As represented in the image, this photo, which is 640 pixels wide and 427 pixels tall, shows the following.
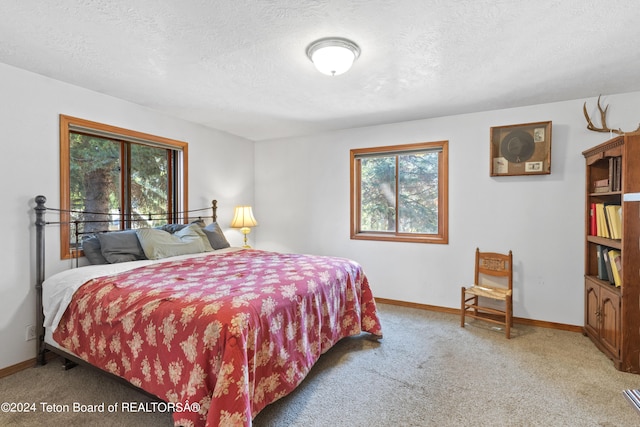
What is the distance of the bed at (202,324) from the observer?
1484 mm

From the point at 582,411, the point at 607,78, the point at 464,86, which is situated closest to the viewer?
the point at 582,411

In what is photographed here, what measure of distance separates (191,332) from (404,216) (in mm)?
3053

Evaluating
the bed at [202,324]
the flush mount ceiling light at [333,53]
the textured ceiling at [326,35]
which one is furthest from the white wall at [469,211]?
the flush mount ceiling light at [333,53]

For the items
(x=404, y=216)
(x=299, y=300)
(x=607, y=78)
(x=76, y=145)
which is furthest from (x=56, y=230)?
(x=607, y=78)

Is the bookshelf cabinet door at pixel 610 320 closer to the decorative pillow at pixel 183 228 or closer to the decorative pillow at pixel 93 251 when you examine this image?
the decorative pillow at pixel 183 228

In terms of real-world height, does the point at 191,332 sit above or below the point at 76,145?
below

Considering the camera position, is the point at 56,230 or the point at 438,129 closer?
the point at 56,230

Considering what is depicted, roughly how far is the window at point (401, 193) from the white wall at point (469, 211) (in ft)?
0.32

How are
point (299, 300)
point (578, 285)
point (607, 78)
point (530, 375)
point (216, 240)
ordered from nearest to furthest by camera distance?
point (299, 300) → point (530, 375) → point (607, 78) → point (578, 285) → point (216, 240)

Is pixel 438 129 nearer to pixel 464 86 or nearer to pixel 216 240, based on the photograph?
pixel 464 86

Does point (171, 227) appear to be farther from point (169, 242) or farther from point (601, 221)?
point (601, 221)

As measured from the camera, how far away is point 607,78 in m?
2.54

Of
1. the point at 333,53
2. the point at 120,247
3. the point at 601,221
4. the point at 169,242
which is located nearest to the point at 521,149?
the point at 601,221

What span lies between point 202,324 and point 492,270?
306 cm
